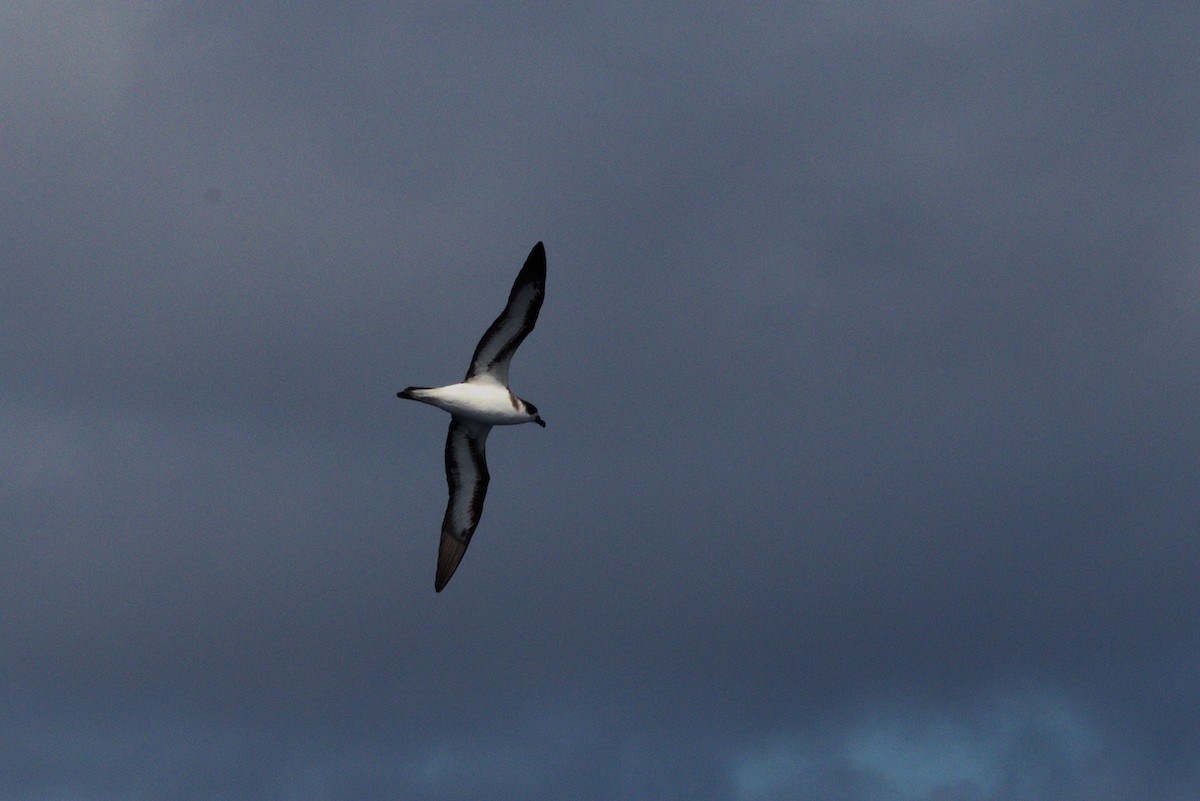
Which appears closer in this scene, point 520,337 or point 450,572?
point 520,337

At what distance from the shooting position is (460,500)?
147 feet

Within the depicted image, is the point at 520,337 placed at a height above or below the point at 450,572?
above

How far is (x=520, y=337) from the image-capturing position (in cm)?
4084

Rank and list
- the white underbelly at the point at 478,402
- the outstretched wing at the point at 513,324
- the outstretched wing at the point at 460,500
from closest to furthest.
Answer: the outstretched wing at the point at 513,324, the white underbelly at the point at 478,402, the outstretched wing at the point at 460,500

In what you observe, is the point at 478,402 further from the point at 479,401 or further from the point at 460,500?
the point at 460,500

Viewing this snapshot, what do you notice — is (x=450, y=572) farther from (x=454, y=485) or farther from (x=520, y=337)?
(x=520, y=337)

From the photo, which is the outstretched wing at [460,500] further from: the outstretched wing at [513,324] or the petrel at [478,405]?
the outstretched wing at [513,324]

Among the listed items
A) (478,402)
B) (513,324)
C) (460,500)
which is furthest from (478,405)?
(460,500)

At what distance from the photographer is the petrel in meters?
39.8

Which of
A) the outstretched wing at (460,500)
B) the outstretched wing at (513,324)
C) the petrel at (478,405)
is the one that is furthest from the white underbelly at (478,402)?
the outstretched wing at (460,500)

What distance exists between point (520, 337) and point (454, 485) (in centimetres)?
619

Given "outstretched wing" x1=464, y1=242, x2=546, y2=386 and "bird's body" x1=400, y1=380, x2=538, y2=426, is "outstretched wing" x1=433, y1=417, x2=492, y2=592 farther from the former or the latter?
"outstretched wing" x1=464, y1=242, x2=546, y2=386

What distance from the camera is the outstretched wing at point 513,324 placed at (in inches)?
1560

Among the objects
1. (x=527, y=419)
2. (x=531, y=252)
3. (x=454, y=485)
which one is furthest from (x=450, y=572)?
(x=531, y=252)
